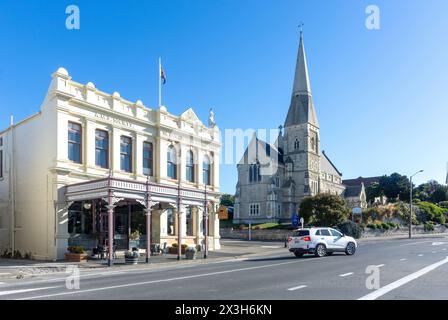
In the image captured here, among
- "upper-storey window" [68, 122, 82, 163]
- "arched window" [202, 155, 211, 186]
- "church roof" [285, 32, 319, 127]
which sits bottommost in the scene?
"arched window" [202, 155, 211, 186]

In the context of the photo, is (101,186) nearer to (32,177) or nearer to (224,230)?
(32,177)

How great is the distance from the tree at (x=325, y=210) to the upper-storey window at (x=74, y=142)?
1314 inches

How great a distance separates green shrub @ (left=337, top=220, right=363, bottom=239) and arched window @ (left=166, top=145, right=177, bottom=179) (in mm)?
25751

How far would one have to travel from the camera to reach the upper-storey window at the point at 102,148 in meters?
26.3

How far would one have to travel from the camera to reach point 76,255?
22281mm

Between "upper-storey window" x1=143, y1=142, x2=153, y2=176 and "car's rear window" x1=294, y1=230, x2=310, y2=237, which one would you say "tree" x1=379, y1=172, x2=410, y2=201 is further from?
"car's rear window" x1=294, y1=230, x2=310, y2=237

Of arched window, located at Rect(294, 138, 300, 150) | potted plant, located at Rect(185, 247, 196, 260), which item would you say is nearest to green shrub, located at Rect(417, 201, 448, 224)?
arched window, located at Rect(294, 138, 300, 150)

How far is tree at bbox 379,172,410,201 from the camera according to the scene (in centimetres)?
11219

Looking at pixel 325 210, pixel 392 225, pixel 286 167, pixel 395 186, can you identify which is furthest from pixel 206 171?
pixel 395 186

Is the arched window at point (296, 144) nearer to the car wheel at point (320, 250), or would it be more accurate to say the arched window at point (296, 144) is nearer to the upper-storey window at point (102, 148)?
the upper-storey window at point (102, 148)

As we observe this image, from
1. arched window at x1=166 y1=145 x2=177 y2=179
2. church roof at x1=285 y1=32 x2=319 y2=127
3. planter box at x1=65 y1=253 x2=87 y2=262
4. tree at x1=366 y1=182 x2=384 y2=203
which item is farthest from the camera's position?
tree at x1=366 y1=182 x2=384 y2=203

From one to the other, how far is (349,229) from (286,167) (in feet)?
141

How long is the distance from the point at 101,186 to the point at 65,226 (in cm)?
364

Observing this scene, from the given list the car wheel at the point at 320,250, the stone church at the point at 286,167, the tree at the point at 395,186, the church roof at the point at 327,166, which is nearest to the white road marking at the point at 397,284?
the car wheel at the point at 320,250
